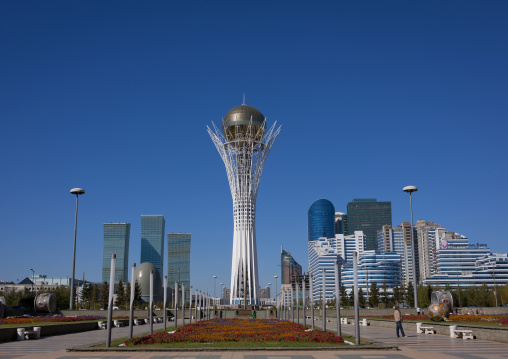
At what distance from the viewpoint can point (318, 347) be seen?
55.2 ft

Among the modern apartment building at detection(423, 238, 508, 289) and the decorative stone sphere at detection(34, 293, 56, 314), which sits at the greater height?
the modern apartment building at detection(423, 238, 508, 289)

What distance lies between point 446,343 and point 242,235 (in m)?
65.1

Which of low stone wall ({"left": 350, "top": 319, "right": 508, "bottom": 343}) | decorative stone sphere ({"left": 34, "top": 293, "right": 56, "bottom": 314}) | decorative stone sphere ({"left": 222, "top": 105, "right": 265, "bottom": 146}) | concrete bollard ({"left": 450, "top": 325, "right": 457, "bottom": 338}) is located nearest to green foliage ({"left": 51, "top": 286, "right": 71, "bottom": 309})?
decorative stone sphere ({"left": 34, "top": 293, "right": 56, "bottom": 314})

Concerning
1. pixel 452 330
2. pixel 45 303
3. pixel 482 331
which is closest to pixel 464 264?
pixel 45 303

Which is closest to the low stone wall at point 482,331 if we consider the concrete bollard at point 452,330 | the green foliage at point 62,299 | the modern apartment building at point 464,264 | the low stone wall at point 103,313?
the concrete bollard at point 452,330

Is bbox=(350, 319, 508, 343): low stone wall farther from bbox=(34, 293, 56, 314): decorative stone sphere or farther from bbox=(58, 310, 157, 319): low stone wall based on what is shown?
bbox=(58, 310, 157, 319): low stone wall

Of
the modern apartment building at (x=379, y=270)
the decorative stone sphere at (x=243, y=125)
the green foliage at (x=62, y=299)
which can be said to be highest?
the decorative stone sphere at (x=243, y=125)

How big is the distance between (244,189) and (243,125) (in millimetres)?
11112

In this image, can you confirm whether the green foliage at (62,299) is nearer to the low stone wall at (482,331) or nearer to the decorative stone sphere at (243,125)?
the decorative stone sphere at (243,125)

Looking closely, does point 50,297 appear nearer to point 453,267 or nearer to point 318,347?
point 318,347

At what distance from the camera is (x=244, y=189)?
8269cm

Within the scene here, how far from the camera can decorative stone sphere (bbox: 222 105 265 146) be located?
285ft

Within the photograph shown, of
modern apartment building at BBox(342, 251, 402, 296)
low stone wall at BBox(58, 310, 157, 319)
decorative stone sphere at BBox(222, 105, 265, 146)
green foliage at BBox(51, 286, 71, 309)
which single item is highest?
decorative stone sphere at BBox(222, 105, 265, 146)

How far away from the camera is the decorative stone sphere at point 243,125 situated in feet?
285
